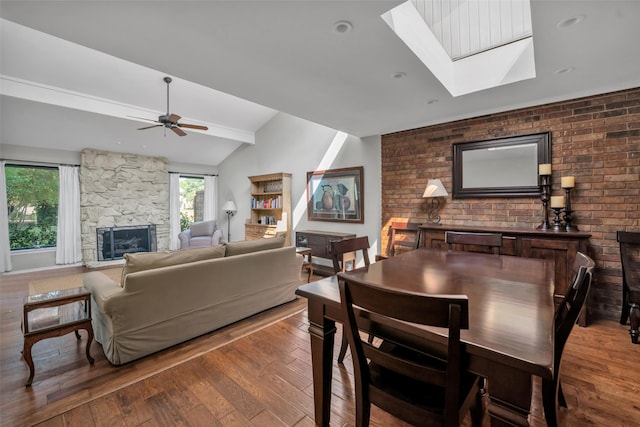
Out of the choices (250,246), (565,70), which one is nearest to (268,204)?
(250,246)

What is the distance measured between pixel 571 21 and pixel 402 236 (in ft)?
9.43

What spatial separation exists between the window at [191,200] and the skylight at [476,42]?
664 centimetres

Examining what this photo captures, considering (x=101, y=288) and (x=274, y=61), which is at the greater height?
(x=274, y=61)

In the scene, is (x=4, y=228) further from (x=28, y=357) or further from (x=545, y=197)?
(x=545, y=197)

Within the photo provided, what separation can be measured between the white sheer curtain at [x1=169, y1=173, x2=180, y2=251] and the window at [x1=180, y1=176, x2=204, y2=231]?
284 mm

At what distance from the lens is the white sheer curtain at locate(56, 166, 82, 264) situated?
17.4ft

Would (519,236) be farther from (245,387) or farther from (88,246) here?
(88,246)

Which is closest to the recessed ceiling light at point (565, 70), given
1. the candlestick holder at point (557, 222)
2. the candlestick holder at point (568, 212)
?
the candlestick holder at point (568, 212)

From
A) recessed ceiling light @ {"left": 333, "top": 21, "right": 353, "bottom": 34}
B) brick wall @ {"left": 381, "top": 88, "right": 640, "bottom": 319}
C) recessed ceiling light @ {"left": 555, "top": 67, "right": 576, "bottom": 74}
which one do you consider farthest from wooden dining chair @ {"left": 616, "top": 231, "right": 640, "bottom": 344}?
recessed ceiling light @ {"left": 333, "top": 21, "right": 353, "bottom": 34}

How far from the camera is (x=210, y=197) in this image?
24.8 ft

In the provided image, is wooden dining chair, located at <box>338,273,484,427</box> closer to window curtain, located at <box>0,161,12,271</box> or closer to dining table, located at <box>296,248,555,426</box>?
dining table, located at <box>296,248,555,426</box>

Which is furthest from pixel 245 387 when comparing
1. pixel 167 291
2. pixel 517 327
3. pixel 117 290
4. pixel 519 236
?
pixel 519 236

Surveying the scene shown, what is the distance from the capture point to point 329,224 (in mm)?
5066

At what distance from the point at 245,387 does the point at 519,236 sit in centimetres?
293
